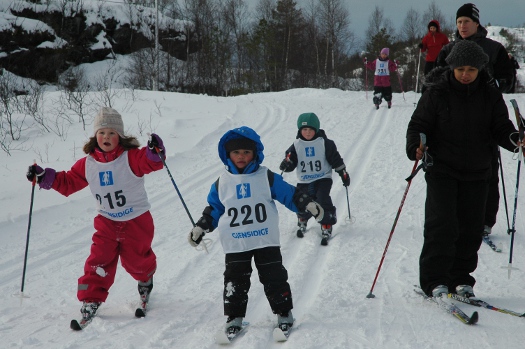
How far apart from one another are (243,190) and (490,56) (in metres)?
3.18

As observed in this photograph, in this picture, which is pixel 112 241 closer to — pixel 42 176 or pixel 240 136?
pixel 42 176

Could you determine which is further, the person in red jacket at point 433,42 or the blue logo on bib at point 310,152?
the person in red jacket at point 433,42

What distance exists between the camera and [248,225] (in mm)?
3199

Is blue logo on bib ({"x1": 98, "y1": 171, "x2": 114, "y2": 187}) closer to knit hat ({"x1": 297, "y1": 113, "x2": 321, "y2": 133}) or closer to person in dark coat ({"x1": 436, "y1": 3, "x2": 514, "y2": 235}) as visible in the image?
knit hat ({"x1": 297, "y1": 113, "x2": 321, "y2": 133})

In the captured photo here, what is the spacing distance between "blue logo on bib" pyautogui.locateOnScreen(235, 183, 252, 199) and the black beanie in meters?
0.28

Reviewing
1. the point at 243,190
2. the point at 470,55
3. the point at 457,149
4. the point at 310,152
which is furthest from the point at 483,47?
the point at 243,190

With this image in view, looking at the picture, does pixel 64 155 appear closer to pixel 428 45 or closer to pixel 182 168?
pixel 182 168

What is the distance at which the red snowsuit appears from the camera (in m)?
3.52

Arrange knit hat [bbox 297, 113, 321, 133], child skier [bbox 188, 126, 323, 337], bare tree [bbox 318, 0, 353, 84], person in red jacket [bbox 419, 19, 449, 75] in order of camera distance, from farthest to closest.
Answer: bare tree [bbox 318, 0, 353, 84], person in red jacket [bbox 419, 19, 449, 75], knit hat [bbox 297, 113, 321, 133], child skier [bbox 188, 126, 323, 337]

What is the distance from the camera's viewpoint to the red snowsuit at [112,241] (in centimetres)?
352

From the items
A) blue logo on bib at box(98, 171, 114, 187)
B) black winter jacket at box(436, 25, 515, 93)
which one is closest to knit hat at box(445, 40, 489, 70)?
black winter jacket at box(436, 25, 515, 93)

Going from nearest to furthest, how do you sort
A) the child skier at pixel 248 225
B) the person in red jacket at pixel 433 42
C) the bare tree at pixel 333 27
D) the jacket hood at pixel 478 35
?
the child skier at pixel 248 225 → the jacket hood at pixel 478 35 → the person in red jacket at pixel 433 42 → the bare tree at pixel 333 27

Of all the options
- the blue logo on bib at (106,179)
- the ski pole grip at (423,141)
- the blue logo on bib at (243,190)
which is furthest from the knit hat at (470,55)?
the blue logo on bib at (106,179)

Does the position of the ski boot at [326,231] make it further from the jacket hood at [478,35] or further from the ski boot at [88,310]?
the ski boot at [88,310]
